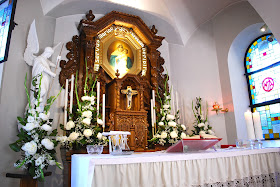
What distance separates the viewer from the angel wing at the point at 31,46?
420 centimetres

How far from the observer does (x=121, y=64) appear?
5348 mm

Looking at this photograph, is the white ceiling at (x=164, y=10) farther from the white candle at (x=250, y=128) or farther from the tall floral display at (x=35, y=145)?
the white candle at (x=250, y=128)

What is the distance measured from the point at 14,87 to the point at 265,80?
558cm

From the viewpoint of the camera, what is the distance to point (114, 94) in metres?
4.81

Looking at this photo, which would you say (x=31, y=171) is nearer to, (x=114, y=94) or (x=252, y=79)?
(x=114, y=94)

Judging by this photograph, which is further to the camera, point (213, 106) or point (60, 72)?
point (213, 106)

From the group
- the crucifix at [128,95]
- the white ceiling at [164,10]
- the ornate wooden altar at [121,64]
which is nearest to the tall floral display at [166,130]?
the ornate wooden altar at [121,64]

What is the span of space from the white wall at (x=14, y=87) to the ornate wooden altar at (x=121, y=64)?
894 millimetres

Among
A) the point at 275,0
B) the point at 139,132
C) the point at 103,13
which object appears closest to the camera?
the point at 275,0

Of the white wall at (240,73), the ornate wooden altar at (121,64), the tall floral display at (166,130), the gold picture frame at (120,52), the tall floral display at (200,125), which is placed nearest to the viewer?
the tall floral display at (166,130)

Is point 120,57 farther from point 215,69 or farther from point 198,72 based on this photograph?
point 215,69

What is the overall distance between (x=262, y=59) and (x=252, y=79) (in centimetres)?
58

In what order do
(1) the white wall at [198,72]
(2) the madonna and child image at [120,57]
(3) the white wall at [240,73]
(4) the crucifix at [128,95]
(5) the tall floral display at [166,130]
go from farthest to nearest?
(1) the white wall at [198,72]
(3) the white wall at [240,73]
(2) the madonna and child image at [120,57]
(4) the crucifix at [128,95]
(5) the tall floral display at [166,130]

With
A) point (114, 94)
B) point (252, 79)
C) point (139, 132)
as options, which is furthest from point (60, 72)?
point (252, 79)
